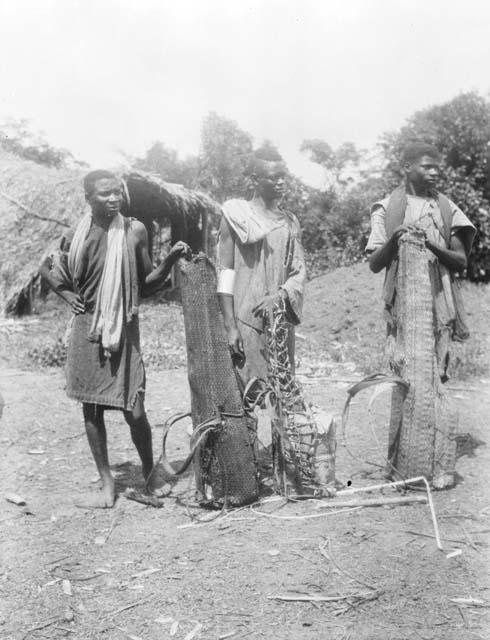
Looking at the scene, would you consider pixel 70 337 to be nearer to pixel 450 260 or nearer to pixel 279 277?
pixel 279 277

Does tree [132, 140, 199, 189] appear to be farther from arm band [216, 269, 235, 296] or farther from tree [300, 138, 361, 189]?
arm band [216, 269, 235, 296]

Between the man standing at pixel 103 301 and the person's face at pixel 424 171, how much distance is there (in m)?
1.43

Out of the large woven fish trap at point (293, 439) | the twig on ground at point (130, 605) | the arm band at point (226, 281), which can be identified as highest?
the arm band at point (226, 281)

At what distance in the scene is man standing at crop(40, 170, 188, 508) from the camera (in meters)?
3.71

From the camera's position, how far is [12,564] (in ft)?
10.1

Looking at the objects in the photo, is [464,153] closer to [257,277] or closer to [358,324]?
[358,324]

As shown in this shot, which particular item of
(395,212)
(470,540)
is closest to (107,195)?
(395,212)

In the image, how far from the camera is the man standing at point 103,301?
371cm

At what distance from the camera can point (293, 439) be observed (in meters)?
3.72

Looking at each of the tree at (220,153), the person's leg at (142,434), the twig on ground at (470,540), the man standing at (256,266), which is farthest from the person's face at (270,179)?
the tree at (220,153)

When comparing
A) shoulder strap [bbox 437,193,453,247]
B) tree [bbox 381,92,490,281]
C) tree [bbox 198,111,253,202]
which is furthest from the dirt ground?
tree [bbox 198,111,253,202]

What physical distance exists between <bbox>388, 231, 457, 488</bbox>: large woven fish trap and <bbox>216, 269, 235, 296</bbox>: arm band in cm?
91

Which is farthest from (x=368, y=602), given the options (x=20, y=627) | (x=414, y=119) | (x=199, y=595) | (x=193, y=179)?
(x=193, y=179)

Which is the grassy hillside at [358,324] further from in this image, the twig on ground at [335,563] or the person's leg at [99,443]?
the twig on ground at [335,563]
